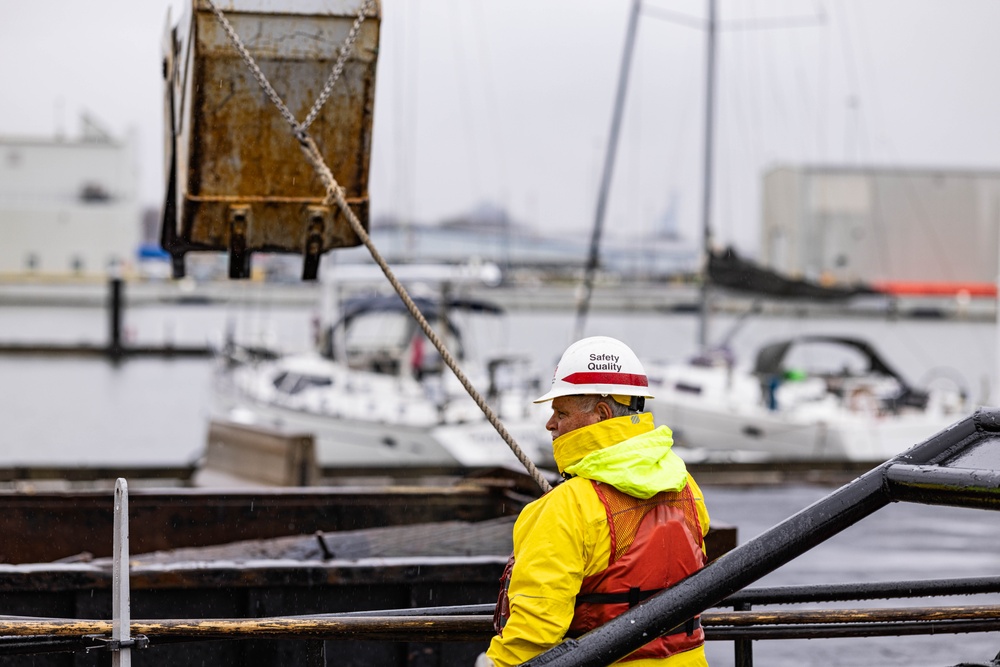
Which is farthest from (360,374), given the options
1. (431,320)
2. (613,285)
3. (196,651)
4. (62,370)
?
(613,285)

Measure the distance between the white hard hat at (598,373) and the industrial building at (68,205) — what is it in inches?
3376

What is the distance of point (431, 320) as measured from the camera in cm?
2666

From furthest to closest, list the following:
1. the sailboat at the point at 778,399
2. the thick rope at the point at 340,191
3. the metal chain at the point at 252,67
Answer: the sailboat at the point at 778,399, the metal chain at the point at 252,67, the thick rope at the point at 340,191

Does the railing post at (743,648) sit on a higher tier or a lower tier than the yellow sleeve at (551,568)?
lower

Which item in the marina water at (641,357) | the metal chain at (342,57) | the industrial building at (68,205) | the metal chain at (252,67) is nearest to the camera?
the metal chain at (252,67)

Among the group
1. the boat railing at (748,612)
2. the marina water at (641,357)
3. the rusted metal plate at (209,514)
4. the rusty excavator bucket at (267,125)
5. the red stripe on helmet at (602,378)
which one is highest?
the rusty excavator bucket at (267,125)

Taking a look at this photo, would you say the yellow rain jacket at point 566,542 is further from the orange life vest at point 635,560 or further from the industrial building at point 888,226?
the industrial building at point 888,226

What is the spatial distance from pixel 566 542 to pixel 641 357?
42.4m

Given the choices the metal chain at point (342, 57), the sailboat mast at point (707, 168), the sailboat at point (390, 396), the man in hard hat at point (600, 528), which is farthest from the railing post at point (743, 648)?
the sailboat mast at point (707, 168)

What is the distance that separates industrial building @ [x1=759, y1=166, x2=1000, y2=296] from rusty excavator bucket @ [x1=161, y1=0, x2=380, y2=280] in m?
58.3

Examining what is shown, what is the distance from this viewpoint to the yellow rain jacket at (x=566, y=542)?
120 inches

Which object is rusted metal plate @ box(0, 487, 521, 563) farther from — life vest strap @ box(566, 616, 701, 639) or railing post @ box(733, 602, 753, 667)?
life vest strap @ box(566, 616, 701, 639)

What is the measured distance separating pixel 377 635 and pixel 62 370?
59.4 metres

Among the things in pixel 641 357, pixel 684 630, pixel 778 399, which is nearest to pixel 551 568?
pixel 684 630
